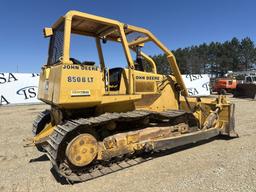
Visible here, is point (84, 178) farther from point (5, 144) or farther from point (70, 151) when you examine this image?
point (5, 144)

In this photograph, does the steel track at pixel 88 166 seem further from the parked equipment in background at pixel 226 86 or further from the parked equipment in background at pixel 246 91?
the parked equipment in background at pixel 226 86

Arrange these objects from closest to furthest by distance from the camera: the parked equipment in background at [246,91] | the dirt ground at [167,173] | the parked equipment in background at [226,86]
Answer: the dirt ground at [167,173] < the parked equipment in background at [246,91] < the parked equipment in background at [226,86]

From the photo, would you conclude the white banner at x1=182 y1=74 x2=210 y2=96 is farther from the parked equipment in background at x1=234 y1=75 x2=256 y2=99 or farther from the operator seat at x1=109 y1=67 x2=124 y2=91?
the operator seat at x1=109 y1=67 x2=124 y2=91

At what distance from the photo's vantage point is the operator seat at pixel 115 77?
18.2 feet

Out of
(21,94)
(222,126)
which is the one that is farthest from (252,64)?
(222,126)

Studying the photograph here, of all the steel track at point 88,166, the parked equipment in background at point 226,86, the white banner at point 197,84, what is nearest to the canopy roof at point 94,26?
the steel track at point 88,166

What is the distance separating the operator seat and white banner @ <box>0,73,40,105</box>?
15.1 metres

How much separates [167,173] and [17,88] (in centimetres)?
1682

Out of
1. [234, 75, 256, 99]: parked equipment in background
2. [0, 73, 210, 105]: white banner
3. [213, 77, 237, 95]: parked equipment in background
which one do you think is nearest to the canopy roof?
[0, 73, 210, 105]: white banner

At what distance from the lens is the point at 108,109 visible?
17.8 ft

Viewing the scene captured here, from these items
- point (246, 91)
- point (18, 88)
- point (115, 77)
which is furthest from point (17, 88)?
point (246, 91)

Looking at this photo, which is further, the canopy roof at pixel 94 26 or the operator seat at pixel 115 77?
the operator seat at pixel 115 77

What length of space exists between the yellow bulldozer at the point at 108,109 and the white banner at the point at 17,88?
13647 mm

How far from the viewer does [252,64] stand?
70.3m
